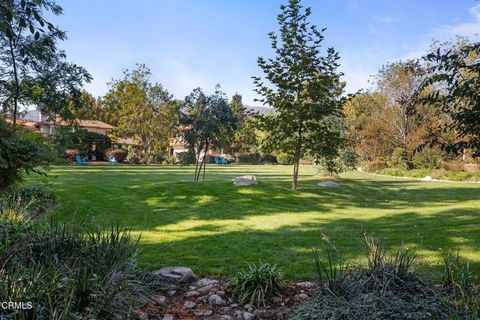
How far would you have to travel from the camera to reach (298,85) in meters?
13.2

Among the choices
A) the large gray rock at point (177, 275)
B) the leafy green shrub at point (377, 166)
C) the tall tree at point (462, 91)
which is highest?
the tall tree at point (462, 91)

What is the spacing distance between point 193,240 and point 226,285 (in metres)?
2.61

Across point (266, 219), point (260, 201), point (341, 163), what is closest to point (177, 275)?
point (266, 219)

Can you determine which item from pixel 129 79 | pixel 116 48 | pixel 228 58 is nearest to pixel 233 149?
pixel 129 79

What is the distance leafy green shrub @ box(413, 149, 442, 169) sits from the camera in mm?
24659

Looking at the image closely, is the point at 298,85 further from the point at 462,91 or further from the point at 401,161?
the point at 401,161

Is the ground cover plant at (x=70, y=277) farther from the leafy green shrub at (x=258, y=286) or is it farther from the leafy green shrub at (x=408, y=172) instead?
the leafy green shrub at (x=408, y=172)

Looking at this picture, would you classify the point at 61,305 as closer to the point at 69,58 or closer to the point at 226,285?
the point at 226,285

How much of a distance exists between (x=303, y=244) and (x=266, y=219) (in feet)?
8.44

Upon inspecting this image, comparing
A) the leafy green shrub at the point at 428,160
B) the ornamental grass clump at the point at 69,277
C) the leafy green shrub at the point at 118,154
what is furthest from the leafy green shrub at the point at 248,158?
the ornamental grass clump at the point at 69,277

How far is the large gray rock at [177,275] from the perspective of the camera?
14.4 feet

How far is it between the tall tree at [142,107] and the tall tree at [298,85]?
25.9 meters

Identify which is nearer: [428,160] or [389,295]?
[389,295]

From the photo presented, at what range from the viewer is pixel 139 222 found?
823cm
